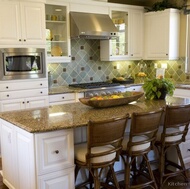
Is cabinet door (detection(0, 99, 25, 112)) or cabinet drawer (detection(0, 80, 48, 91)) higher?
cabinet drawer (detection(0, 80, 48, 91))

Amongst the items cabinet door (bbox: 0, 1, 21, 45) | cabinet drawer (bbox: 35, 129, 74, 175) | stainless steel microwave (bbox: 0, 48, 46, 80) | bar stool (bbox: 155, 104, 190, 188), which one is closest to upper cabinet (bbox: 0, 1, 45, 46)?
cabinet door (bbox: 0, 1, 21, 45)

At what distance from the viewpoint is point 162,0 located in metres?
6.10

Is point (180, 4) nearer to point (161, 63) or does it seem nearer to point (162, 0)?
point (162, 0)

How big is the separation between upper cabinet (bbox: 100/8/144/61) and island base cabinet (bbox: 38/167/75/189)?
337 cm

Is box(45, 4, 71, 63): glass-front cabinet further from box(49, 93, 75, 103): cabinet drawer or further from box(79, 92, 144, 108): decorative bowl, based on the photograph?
box(79, 92, 144, 108): decorative bowl

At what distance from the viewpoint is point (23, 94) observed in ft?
14.5

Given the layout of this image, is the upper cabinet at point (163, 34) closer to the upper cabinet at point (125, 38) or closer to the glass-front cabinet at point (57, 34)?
the upper cabinet at point (125, 38)

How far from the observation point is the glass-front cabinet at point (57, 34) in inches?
194

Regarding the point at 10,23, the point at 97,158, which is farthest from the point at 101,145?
the point at 10,23

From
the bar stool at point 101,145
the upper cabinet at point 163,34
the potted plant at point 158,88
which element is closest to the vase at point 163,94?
the potted plant at point 158,88

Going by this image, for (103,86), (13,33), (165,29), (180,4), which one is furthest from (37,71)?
(180,4)

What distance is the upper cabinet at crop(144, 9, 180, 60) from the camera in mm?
5602

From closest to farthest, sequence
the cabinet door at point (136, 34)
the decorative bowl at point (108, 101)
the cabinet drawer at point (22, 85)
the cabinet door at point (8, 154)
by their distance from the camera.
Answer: the cabinet door at point (8, 154), the decorative bowl at point (108, 101), the cabinet drawer at point (22, 85), the cabinet door at point (136, 34)

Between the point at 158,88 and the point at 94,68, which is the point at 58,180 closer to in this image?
the point at 158,88
